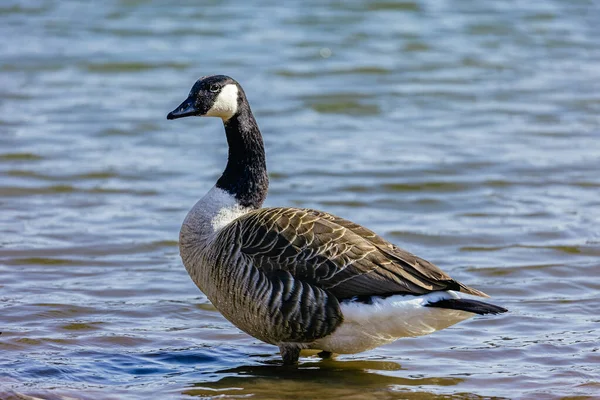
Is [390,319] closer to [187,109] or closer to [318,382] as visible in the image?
[318,382]

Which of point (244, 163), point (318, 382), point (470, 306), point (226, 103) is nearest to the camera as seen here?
point (470, 306)

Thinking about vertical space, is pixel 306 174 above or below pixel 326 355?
above

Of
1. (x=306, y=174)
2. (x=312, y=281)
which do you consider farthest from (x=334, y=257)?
(x=306, y=174)

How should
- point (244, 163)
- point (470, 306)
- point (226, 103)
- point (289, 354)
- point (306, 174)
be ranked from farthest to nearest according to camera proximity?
1. point (306, 174)
2. point (244, 163)
3. point (226, 103)
4. point (289, 354)
5. point (470, 306)

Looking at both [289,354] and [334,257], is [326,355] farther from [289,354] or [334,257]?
[334,257]

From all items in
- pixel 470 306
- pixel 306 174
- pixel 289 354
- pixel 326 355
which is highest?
pixel 306 174

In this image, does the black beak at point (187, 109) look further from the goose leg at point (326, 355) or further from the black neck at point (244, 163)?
the goose leg at point (326, 355)

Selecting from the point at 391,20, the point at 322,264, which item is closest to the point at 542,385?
the point at 322,264

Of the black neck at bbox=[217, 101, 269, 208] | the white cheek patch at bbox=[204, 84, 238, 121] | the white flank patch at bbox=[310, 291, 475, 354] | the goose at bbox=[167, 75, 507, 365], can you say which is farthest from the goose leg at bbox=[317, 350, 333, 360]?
the white cheek patch at bbox=[204, 84, 238, 121]

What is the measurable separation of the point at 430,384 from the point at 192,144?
6797 mm

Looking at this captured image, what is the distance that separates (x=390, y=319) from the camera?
629 centimetres

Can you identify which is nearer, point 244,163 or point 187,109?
point 187,109

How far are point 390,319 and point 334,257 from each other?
A: 1.77 ft

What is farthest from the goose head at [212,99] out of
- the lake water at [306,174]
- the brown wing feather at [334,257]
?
the lake water at [306,174]
